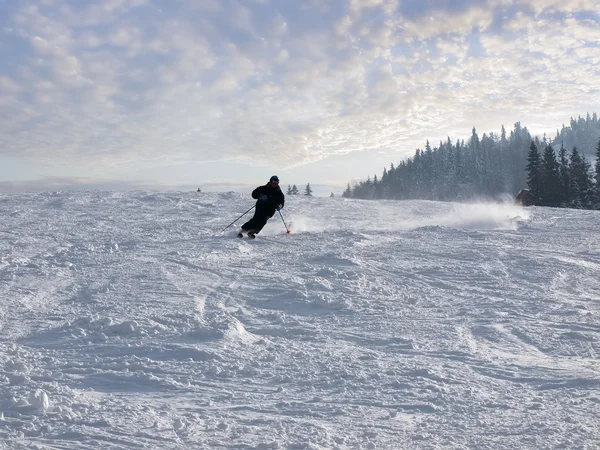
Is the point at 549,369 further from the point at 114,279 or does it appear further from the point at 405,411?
the point at 114,279

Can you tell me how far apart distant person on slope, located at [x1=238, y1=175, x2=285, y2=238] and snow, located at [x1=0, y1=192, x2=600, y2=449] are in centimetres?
139

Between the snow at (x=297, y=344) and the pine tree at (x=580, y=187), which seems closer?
the snow at (x=297, y=344)

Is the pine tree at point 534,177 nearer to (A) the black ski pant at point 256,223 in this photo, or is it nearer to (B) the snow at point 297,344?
(B) the snow at point 297,344

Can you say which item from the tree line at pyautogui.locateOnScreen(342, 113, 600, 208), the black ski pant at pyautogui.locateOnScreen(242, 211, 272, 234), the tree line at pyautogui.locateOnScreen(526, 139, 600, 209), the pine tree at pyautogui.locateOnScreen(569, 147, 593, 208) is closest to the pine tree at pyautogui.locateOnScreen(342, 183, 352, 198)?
the tree line at pyautogui.locateOnScreen(342, 113, 600, 208)

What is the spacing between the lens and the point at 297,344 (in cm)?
537

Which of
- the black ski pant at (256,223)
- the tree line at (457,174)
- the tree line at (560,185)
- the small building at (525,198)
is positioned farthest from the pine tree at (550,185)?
the tree line at (457,174)

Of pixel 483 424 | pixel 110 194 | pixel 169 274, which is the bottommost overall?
pixel 483 424

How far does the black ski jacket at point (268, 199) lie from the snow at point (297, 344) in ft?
6.12

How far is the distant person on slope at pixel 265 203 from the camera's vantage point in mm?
13062

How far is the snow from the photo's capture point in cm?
362

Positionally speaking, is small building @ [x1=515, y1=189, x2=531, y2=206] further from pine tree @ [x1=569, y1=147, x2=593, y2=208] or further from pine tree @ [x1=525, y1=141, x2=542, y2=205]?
pine tree @ [x1=569, y1=147, x2=593, y2=208]

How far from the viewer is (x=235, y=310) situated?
21.5 feet

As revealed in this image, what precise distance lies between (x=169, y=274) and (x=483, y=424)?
20.0 feet

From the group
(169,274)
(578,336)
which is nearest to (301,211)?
(169,274)
